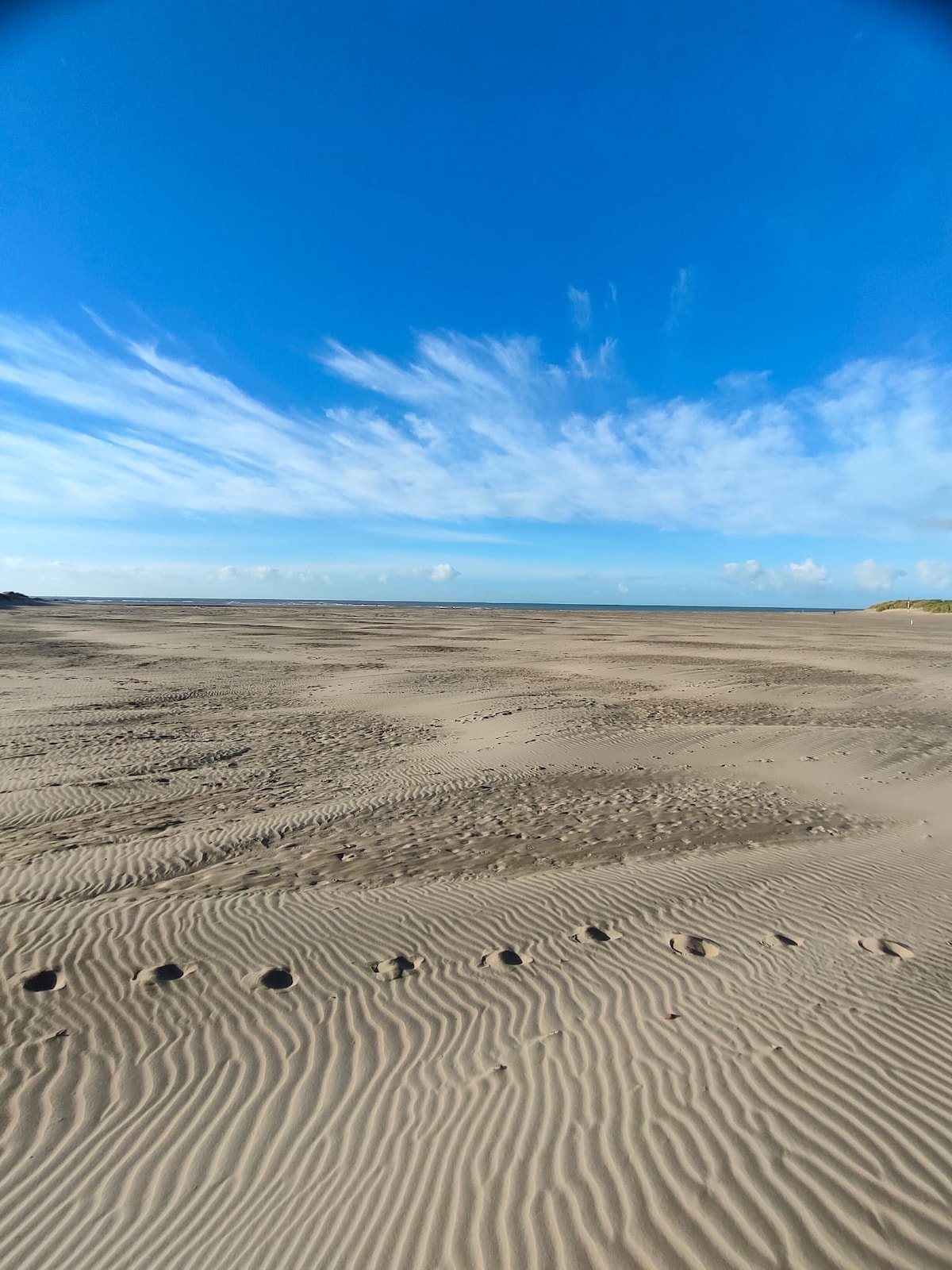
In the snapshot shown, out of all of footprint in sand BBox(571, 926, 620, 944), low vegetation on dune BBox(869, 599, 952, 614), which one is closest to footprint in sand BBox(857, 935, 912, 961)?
footprint in sand BBox(571, 926, 620, 944)

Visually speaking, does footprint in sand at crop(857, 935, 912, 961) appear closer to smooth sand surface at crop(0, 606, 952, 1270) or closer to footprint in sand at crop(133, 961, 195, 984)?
smooth sand surface at crop(0, 606, 952, 1270)

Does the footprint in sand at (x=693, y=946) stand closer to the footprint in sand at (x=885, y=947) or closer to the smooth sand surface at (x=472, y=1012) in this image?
the smooth sand surface at (x=472, y=1012)

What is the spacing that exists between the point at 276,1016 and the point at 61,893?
3.32m

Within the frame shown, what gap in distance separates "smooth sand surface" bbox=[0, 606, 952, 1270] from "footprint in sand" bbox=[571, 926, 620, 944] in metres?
0.05

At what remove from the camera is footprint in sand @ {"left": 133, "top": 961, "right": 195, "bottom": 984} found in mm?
4828

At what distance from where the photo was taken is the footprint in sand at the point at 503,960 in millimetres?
5133

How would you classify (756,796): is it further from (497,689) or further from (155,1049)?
(497,689)

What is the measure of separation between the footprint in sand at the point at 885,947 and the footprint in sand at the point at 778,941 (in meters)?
0.60

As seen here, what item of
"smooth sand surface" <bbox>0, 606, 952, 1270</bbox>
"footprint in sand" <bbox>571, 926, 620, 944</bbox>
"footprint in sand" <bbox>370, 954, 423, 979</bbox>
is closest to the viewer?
"smooth sand surface" <bbox>0, 606, 952, 1270</bbox>

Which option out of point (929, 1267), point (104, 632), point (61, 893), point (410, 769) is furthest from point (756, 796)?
point (104, 632)

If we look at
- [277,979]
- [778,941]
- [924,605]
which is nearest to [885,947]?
[778,941]

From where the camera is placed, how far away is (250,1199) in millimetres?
3109

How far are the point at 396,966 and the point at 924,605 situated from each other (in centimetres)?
10381

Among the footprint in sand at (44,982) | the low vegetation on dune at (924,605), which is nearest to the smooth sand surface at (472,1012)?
the footprint in sand at (44,982)
